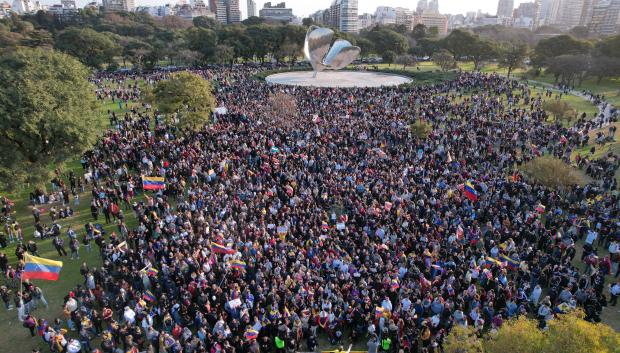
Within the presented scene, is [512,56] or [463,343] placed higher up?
[512,56]

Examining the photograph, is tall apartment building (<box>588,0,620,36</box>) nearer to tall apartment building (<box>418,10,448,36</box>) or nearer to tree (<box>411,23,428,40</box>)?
tall apartment building (<box>418,10,448,36</box>)

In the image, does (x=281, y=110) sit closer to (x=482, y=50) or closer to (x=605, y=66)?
(x=605, y=66)

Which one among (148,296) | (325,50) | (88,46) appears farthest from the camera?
(88,46)

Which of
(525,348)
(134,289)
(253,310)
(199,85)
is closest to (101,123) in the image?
(199,85)

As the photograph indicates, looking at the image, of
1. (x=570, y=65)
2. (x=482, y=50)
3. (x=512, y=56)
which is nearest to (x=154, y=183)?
(x=570, y=65)

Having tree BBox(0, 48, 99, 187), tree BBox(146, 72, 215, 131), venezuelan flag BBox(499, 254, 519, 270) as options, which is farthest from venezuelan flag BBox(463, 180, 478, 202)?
tree BBox(0, 48, 99, 187)

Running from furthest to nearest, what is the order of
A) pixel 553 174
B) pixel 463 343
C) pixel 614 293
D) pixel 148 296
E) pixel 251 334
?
pixel 553 174 → pixel 614 293 → pixel 148 296 → pixel 251 334 → pixel 463 343

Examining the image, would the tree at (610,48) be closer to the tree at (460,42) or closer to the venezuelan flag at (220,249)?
the tree at (460,42)
